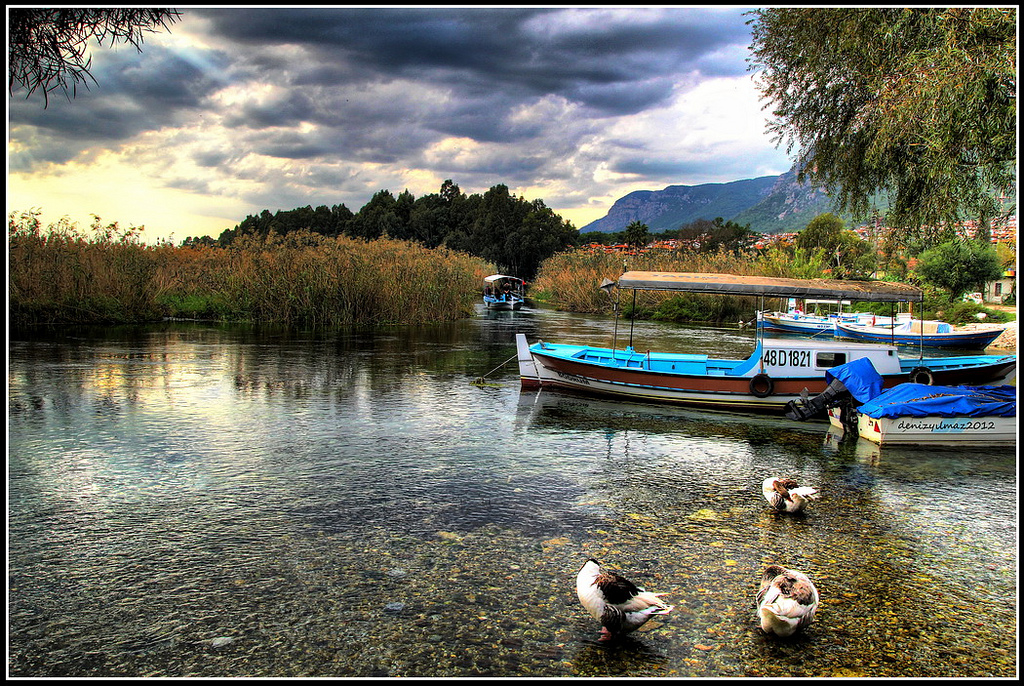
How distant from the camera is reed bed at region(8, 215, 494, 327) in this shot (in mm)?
29625

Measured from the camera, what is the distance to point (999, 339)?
31969 mm

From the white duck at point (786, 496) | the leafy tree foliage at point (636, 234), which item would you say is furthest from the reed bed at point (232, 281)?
the leafy tree foliage at point (636, 234)

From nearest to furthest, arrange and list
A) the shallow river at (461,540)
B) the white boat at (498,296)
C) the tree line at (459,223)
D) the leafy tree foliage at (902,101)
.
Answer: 1. the shallow river at (461,540)
2. the leafy tree foliage at (902,101)
3. the white boat at (498,296)
4. the tree line at (459,223)

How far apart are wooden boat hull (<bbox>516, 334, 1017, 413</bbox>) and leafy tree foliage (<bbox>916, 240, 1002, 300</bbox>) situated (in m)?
39.7

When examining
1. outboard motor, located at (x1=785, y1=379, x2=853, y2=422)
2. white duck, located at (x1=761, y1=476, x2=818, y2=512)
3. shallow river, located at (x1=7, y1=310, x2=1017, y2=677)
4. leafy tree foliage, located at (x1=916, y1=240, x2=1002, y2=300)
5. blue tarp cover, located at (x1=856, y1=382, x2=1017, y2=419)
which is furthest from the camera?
leafy tree foliage, located at (x1=916, y1=240, x2=1002, y2=300)

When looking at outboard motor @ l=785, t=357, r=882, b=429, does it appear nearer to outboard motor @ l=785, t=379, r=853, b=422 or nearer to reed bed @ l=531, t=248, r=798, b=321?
outboard motor @ l=785, t=379, r=853, b=422

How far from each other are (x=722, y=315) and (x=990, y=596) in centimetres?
4329

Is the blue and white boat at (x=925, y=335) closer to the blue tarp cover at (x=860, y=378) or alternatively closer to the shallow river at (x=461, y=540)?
the blue tarp cover at (x=860, y=378)

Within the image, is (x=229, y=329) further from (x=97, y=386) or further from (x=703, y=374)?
(x=703, y=374)

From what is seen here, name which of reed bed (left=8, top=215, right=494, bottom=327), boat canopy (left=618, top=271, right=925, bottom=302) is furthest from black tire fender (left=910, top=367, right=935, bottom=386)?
reed bed (left=8, top=215, right=494, bottom=327)

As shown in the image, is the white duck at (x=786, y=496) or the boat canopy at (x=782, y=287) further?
the boat canopy at (x=782, y=287)

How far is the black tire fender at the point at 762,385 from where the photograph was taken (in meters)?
16.2

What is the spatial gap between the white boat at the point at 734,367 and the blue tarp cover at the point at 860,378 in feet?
4.09

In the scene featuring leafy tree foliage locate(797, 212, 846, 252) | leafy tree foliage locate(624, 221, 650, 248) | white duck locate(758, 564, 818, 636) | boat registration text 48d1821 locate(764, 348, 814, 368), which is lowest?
white duck locate(758, 564, 818, 636)
